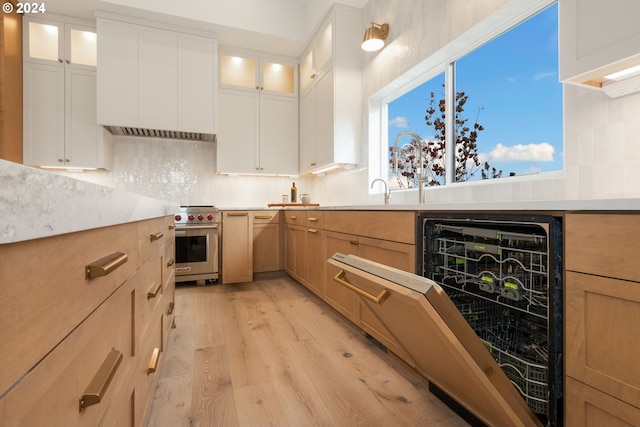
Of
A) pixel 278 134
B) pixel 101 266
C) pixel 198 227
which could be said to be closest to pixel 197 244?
pixel 198 227

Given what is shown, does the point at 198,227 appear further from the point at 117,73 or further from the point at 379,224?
the point at 379,224

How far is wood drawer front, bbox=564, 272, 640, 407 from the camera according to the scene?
0.71 metres

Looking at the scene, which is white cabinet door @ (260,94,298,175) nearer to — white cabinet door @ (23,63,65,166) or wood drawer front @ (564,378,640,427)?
white cabinet door @ (23,63,65,166)

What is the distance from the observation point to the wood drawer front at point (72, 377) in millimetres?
321

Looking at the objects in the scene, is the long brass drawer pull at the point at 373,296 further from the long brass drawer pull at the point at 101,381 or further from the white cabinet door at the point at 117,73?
the white cabinet door at the point at 117,73

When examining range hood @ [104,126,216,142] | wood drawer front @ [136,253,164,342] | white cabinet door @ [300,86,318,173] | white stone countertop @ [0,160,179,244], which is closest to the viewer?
white stone countertop @ [0,160,179,244]

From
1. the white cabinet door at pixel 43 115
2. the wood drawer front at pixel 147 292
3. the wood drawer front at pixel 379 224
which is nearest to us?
the wood drawer front at pixel 147 292

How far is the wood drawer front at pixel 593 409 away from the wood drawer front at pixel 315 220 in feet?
6.02

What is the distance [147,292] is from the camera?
112 centimetres

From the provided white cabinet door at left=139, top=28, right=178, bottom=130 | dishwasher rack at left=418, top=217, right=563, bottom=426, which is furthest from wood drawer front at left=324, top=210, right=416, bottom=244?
white cabinet door at left=139, top=28, right=178, bottom=130

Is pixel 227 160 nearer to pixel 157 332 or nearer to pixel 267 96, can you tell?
pixel 267 96

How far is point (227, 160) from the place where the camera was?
381 cm

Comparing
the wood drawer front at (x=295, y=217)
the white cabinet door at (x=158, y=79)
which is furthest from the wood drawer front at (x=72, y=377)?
the white cabinet door at (x=158, y=79)

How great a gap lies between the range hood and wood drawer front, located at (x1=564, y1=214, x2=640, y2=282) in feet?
11.9
